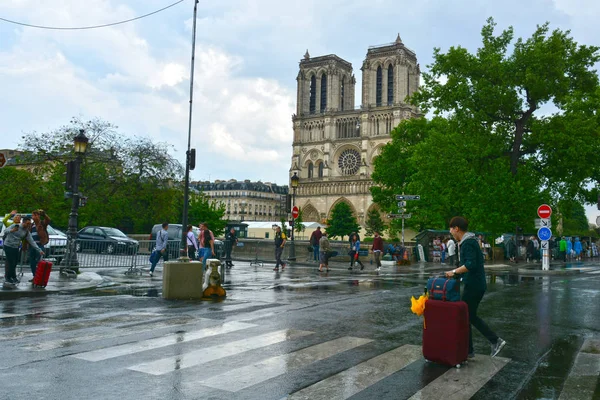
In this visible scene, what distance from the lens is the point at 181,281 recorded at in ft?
36.3

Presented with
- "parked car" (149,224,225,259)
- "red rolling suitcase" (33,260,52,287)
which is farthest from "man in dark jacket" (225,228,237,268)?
"red rolling suitcase" (33,260,52,287)

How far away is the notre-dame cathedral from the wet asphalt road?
78971 mm

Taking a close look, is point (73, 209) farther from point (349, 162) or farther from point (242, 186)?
point (242, 186)

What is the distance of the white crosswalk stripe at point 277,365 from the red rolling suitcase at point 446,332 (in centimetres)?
107

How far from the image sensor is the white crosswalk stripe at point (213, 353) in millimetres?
5406

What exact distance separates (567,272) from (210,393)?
2178 centimetres

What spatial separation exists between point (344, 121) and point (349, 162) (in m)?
6.83

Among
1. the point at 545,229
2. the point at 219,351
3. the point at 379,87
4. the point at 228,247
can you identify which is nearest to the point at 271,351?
the point at 219,351

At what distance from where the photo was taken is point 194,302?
416 inches

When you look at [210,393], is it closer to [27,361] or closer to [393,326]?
[27,361]

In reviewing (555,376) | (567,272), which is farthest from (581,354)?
(567,272)

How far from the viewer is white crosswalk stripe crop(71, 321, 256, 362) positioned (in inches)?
231

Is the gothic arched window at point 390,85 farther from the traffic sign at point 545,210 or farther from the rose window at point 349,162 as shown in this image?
the traffic sign at point 545,210

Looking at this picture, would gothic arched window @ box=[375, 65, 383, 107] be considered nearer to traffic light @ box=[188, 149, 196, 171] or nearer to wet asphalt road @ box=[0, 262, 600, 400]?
traffic light @ box=[188, 149, 196, 171]
